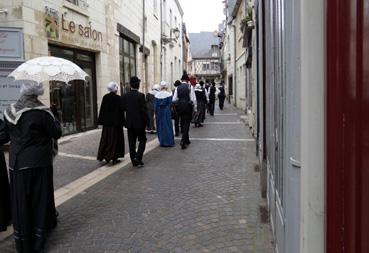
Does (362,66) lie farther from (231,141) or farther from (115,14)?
(115,14)

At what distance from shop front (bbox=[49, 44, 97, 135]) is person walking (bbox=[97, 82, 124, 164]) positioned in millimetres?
3479

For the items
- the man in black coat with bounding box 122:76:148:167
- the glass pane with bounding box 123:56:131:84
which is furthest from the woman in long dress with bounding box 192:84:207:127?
the man in black coat with bounding box 122:76:148:167

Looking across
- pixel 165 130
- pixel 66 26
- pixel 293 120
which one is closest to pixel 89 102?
pixel 66 26

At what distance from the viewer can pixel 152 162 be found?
27.7 feet

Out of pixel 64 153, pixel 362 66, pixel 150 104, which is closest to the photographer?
pixel 362 66

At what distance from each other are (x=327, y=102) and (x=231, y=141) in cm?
978

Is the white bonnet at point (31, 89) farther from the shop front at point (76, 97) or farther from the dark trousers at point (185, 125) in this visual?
the shop front at point (76, 97)

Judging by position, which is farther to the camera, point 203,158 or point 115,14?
point 115,14

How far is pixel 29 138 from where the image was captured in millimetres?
3969

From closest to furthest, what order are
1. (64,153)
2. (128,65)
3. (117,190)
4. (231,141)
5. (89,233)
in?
(89,233)
(117,190)
(64,153)
(231,141)
(128,65)

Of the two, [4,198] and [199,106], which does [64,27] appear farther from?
[4,198]

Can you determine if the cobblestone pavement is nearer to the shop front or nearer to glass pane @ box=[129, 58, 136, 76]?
the shop front

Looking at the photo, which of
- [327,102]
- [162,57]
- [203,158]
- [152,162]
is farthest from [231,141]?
[162,57]

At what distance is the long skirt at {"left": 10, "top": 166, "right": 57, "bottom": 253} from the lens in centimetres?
395
